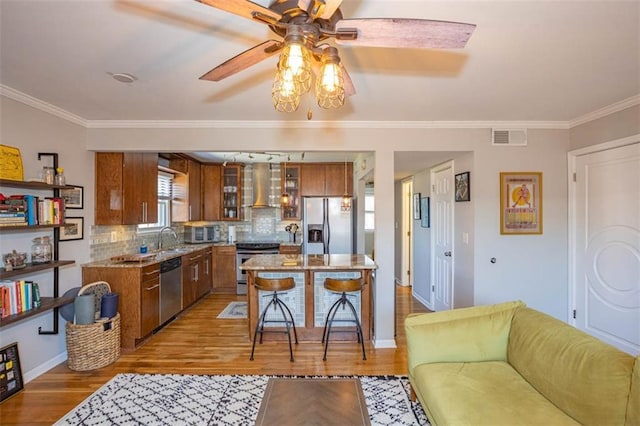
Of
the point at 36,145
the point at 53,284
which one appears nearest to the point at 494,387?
the point at 53,284

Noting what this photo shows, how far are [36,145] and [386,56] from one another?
3.23 meters

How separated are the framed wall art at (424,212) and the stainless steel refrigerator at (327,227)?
49.2 inches

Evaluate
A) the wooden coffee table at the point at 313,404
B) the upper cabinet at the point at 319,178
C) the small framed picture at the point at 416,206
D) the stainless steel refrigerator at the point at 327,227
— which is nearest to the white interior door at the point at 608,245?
the small framed picture at the point at 416,206

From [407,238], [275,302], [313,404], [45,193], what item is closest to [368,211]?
[407,238]

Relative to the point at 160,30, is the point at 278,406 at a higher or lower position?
lower

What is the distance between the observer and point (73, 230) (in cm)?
342

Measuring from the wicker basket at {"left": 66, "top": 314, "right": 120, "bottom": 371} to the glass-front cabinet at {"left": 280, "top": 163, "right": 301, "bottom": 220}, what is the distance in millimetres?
3842

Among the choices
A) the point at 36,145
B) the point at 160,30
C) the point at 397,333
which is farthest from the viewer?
the point at 397,333

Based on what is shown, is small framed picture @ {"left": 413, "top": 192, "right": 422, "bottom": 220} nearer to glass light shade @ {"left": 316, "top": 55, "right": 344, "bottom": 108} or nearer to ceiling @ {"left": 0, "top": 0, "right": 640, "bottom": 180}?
ceiling @ {"left": 0, "top": 0, "right": 640, "bottom": 180}

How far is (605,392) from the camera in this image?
1.51 m

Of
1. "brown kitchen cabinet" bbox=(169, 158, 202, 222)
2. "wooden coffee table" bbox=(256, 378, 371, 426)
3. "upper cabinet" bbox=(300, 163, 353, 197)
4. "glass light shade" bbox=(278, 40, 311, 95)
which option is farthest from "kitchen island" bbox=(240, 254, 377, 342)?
"upper cabinet" bbox=(300, 163, 353, 197)

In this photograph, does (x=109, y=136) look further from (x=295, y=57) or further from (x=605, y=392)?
(x=605, y=392)

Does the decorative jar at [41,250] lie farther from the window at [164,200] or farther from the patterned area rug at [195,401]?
the window at [164,200]

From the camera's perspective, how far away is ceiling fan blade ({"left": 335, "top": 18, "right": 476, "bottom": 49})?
1.24 meters
